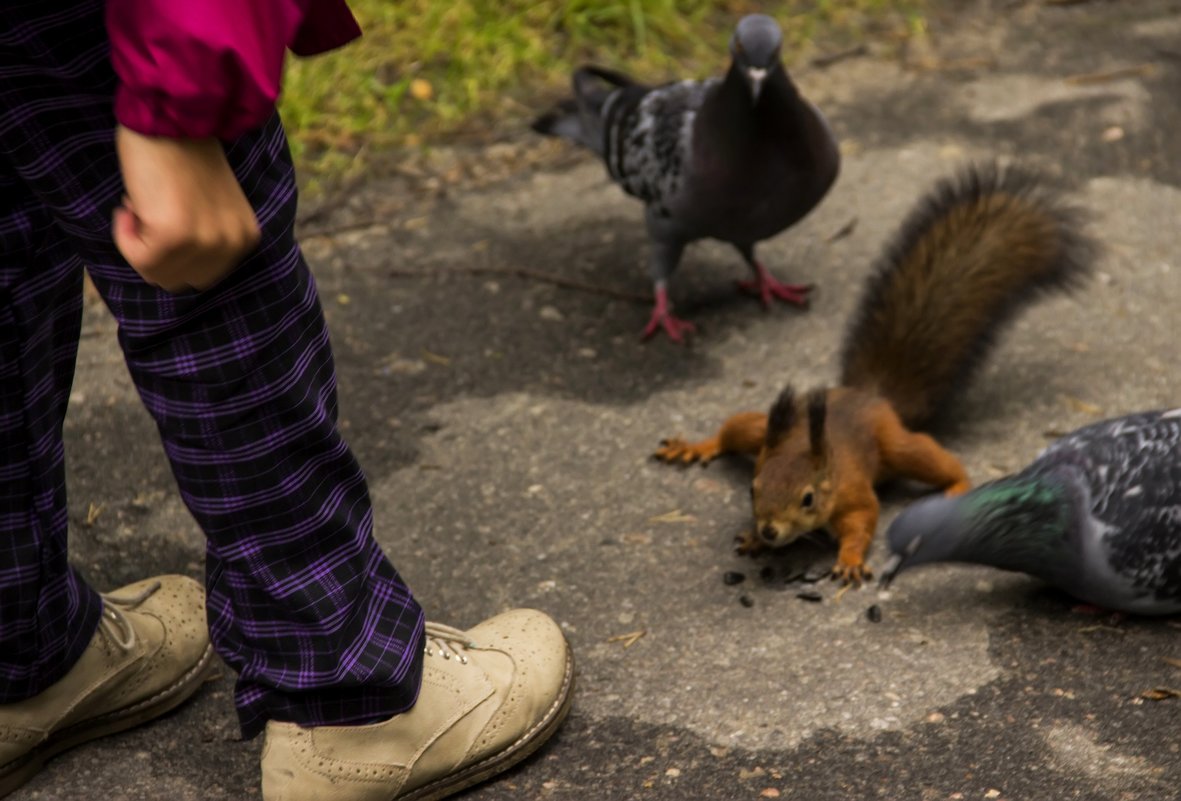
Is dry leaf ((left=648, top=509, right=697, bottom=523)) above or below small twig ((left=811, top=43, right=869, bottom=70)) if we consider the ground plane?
below

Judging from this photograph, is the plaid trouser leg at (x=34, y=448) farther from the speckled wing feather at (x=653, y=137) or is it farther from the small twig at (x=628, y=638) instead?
the speckled wing feather at (x=653, y=137)

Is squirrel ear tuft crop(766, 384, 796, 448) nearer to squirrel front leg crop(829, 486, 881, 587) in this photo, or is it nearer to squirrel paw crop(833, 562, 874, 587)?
squirrel front leg crop(829, 486, 881, 587)

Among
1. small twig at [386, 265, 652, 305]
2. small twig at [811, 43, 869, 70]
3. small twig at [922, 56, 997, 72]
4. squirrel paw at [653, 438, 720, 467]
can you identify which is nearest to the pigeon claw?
small twig at [386, 265, 652, 305]

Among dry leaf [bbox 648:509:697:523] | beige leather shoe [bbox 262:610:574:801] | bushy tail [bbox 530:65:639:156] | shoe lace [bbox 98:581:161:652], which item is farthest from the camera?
bushy tail [bbox 530:65:639:156]

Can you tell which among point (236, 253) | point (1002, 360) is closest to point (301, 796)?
point (236, 253)

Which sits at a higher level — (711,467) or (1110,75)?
(1110,75)

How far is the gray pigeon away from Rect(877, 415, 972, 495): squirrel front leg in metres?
0.93

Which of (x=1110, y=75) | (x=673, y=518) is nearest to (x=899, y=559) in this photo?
(x=673, y=518)

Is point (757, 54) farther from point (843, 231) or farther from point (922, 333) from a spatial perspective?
point (843, 231)

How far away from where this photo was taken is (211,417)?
185 centimetres

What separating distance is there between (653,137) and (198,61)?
9.05 feet

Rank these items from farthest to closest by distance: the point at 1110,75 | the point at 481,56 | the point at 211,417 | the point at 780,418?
the point at 481,56
the point at 1110,75
the point at 780,418
the point at 211,417

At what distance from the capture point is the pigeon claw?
13.4 ft

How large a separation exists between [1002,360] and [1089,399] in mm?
280
